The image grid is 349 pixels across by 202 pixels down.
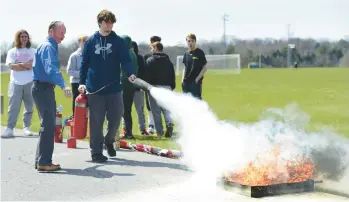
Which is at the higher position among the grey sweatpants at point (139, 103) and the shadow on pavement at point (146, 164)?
the grey sweatpants at point (139, 103)

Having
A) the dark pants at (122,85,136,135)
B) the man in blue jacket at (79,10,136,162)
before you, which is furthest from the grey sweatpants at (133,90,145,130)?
the man in blue jacket at (79,10,136,162)

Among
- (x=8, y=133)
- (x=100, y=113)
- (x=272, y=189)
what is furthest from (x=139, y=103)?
(x=272, y=189)

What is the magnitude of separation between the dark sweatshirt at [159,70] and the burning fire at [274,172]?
5568mm

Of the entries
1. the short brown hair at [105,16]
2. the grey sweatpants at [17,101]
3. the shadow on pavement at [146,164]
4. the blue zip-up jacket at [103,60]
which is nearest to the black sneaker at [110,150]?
the shadow on pavement at [146,164]

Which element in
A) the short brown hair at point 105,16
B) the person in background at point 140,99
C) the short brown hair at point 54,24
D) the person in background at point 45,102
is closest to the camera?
the person in background at point 45,102

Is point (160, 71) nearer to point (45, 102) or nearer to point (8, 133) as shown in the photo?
point (8, 133)

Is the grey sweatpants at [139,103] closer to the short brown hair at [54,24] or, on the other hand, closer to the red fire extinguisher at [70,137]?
the red fire extinguisher at [70,137]

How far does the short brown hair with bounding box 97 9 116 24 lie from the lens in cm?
912

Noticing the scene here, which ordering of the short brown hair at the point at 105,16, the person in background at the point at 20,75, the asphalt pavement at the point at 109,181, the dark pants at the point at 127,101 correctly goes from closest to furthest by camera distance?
the asphalt pavement at the point at 109,181
the short brown hair at the point at 105,16
the dark pants at the point at 127,101
the person in background at the point at 20,75

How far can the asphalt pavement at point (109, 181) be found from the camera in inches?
269

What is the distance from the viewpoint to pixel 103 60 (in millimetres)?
9273

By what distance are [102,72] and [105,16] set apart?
864 mm

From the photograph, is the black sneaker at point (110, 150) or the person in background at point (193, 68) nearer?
the black sneaker at point (110, 150)

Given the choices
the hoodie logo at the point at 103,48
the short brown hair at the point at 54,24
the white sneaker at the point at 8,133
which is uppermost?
the short brown hair at the point at 54,24
